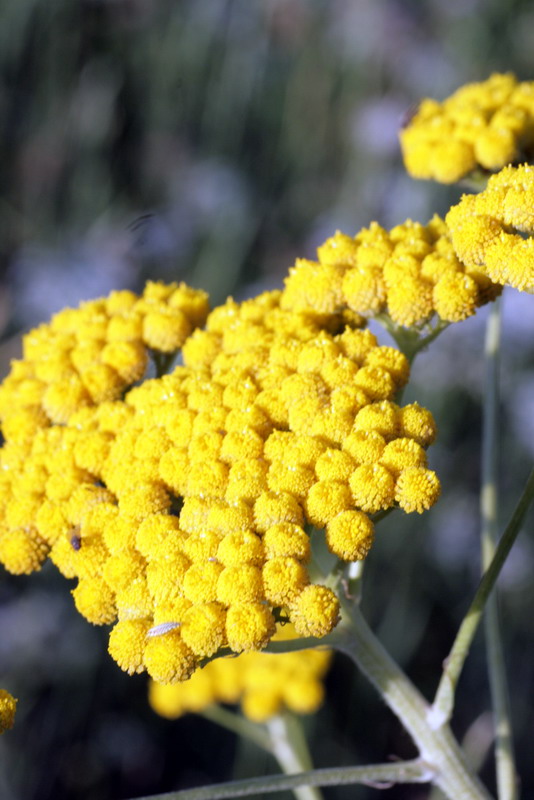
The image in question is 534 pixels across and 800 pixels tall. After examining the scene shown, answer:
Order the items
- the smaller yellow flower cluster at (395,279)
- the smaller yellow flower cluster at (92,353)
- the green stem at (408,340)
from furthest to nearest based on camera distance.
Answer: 1. the smaller yellow flower cluster at (92,353)
2. the green stem at (408,340)
3. the smaller yellow flower cluster at (395,279)

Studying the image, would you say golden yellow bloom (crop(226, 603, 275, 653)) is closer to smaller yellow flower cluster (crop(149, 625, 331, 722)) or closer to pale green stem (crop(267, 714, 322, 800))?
smaller yellow flower cluster (crop(149, 625, 331, 722))

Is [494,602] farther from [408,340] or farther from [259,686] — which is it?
[259,686]

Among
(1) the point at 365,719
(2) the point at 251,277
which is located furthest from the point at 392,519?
(2) the point at 251,277

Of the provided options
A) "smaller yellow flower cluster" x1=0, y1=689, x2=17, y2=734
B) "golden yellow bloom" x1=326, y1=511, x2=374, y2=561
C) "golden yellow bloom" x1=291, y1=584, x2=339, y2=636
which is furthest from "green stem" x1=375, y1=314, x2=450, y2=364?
"smaller yellow flower cluster" x1=0, y1=689, x2=17, y2=734

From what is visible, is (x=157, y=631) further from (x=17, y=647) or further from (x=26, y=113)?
(x=26, y=113)

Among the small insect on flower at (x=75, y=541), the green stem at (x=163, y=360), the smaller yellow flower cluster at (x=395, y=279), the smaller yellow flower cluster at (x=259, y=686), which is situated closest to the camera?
the small insect on flower at (x=75, y=541)

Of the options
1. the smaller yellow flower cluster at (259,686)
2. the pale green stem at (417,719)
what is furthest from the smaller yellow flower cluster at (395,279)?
the smaller yellow flower cluster at (259,686)

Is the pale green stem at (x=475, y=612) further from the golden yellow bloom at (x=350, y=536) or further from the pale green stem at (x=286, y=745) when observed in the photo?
the pale green stem at (x=286, y=745)

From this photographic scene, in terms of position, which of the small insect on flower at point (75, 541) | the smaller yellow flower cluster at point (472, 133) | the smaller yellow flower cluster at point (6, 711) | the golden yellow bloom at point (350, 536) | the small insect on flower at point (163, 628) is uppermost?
the smaller yellow flower cluster at point (472, 133)
